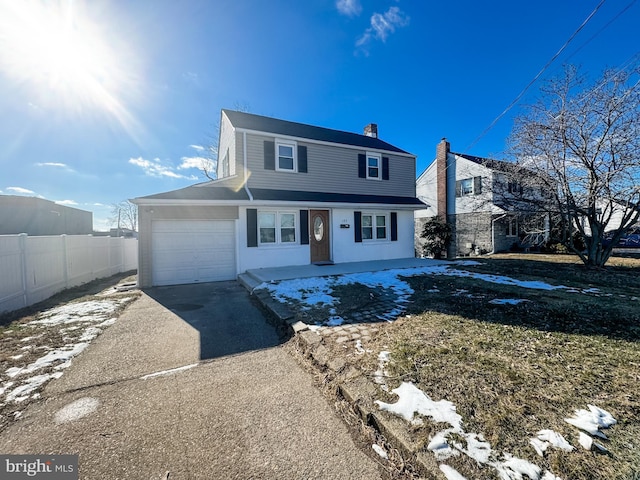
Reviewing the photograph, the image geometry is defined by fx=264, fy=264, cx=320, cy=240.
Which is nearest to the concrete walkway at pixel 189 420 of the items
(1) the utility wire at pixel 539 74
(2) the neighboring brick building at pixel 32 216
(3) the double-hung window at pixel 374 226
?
(3) the double-hung window at pixel 374 226

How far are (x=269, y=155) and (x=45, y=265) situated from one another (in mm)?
7602

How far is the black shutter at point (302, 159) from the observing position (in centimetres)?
1116

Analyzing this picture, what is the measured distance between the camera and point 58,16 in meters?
5.47

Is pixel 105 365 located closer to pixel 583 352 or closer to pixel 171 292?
pixel 171 292

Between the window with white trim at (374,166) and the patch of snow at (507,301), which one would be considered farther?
the window with white trim at (374,166)

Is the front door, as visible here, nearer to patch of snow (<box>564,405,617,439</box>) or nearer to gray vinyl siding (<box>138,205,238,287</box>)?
gray vinyl siding (<box>138,205,238,287</box>)

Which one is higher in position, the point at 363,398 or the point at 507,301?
the point at 507,301

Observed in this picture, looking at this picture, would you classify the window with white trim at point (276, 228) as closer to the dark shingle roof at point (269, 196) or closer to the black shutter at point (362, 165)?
the dark shingle roof at point (269, 196)

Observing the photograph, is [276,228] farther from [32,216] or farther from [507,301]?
[32,216]

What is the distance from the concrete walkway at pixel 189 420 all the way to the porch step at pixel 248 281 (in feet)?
11.6

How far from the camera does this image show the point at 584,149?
9.16m

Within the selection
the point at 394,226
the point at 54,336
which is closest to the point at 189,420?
the point at 54,336

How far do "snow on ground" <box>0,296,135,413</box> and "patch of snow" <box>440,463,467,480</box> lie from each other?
3943 millimetres

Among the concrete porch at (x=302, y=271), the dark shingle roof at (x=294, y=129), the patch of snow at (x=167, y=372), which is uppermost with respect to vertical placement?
the dark shingle roof at (x=294, y=129)
